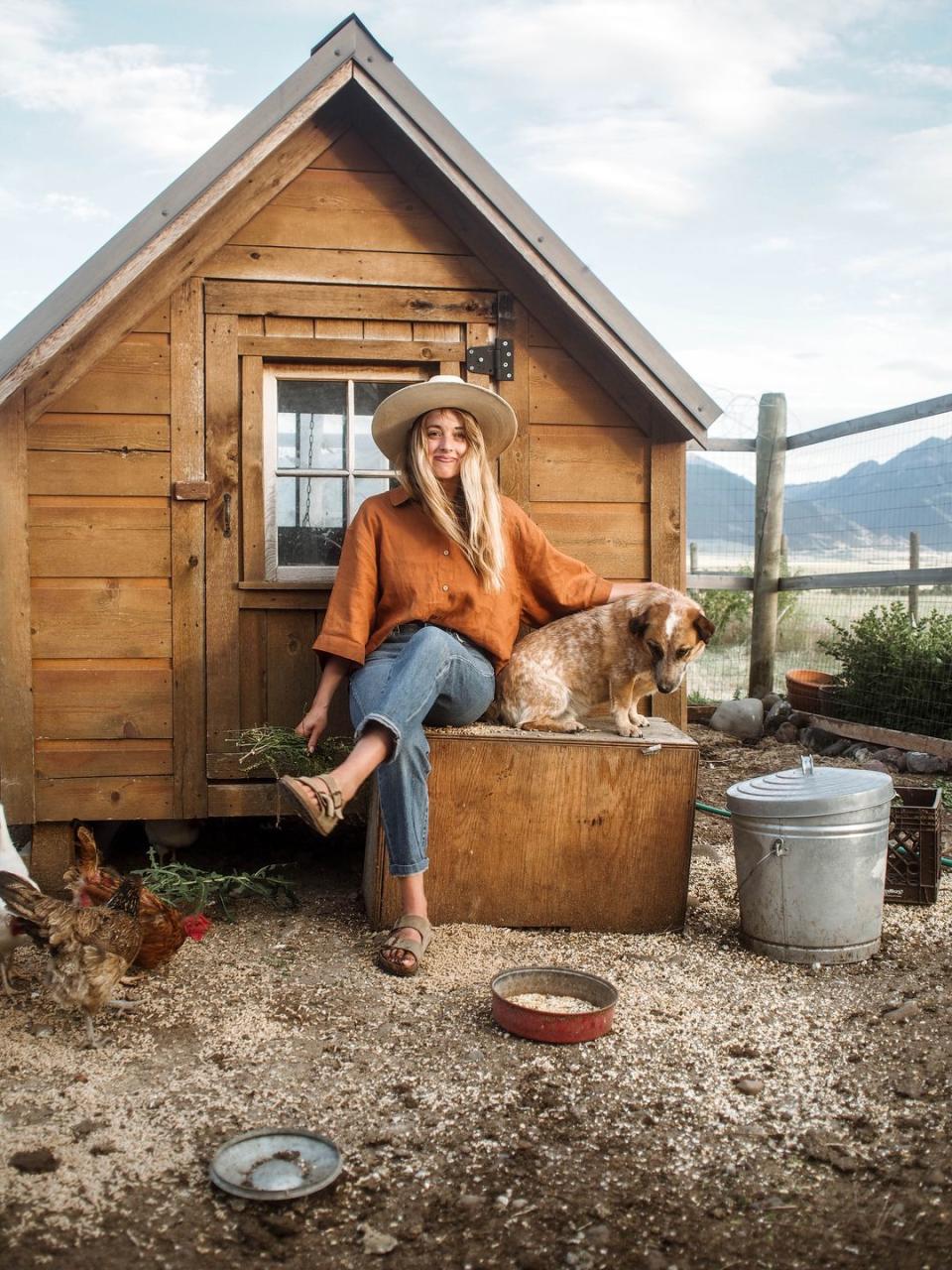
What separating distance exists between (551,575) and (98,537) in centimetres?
204

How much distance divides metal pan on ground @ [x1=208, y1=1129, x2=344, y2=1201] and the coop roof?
3202 mm

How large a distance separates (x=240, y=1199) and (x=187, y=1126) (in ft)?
1.31

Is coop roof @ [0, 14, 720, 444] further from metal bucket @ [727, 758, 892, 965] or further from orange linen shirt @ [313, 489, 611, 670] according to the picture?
metal bucket @ [727, 758, 892, 965]

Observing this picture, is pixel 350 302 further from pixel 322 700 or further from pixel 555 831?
pixel 555 831

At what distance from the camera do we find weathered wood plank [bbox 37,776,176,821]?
4.96 metres

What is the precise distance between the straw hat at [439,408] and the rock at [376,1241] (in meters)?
3.05

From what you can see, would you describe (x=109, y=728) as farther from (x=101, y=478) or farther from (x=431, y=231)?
(x=431, y=231)

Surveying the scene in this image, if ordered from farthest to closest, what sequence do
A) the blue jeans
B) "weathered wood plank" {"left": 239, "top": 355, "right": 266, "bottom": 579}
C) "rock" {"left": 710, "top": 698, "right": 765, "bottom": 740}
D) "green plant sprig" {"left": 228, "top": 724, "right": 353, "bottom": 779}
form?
"rock" {"left": 710, "top": 698, "right": 765, "bottom": 740} → "weathered wood plank" {"left": 239, "top": 355, "right": 266, "bottom": 579} → "green plant sprig" {"left": 228, "top": 724, "right": 353, "bottom": 779} → the blue jeans

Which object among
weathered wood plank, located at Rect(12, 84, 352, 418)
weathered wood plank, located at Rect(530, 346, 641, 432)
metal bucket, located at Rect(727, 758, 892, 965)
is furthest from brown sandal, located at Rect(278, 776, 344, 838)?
weathered wood plank, located at Rect(530, 346, 641, 432)

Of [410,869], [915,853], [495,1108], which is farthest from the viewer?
[915,853]

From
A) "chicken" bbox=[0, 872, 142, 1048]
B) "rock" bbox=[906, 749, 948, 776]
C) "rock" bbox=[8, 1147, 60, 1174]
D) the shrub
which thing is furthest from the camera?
the shrub

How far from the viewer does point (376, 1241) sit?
90.4 inches

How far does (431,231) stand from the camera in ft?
16.8

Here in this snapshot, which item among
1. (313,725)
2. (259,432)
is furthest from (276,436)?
(313,725)
